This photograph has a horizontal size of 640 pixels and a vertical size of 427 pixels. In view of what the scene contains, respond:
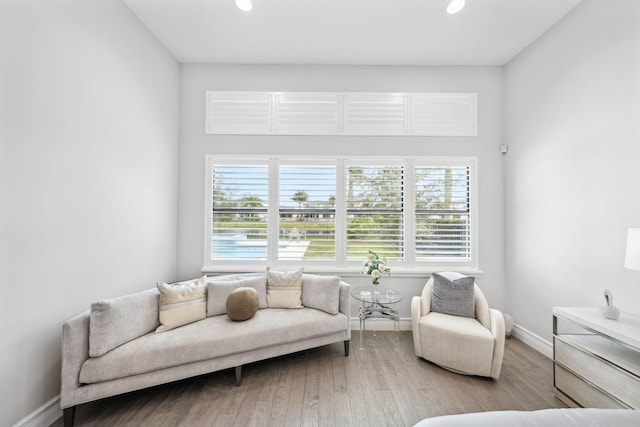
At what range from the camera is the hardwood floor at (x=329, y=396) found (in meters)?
1.97

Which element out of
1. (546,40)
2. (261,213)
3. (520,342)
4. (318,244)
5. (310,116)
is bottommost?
(520,342)

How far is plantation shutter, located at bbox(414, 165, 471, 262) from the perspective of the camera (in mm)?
3570

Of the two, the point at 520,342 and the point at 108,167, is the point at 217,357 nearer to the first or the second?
the point at 108,167

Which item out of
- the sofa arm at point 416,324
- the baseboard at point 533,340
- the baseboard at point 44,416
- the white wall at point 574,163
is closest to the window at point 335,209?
the white wall at point 574,163

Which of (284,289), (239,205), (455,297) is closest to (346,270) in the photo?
(284,289)

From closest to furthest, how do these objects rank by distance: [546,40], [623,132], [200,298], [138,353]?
[138,353] < [623,132] < [200,298] < [546,40]

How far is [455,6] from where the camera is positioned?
245 centimetres

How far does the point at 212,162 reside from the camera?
359 centimetres

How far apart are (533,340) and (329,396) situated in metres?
2.41

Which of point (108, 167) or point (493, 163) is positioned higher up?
point (493, 163)

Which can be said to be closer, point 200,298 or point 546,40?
point 200,298

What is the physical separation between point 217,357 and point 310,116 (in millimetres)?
2866

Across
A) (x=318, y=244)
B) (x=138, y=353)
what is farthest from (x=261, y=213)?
(x=138, y=353)

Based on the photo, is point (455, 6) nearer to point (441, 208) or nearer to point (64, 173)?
point (441, 208)
